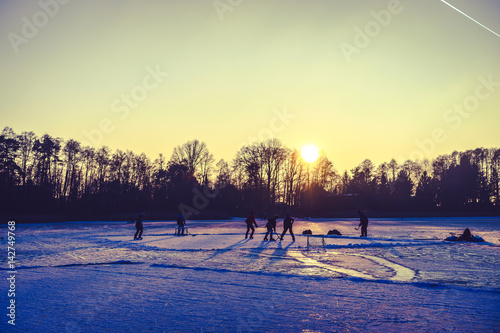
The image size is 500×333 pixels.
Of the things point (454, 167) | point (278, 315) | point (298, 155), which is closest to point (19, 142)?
point (298, 155)

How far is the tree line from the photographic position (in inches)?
2216

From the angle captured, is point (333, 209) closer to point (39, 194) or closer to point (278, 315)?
point (39, 194)

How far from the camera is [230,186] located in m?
76.1

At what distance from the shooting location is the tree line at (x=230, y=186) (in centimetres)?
5628

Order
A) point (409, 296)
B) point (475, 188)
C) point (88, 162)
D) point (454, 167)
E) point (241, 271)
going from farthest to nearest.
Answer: point (454, 167) < point (475, 188) < point (88, 162) < point (241, 271) < point (409, 296)

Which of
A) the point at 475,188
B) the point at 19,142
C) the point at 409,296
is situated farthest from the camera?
the point at 475,188

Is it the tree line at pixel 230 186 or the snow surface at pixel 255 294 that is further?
the tree line at pixel 230 186

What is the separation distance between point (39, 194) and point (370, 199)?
193ft

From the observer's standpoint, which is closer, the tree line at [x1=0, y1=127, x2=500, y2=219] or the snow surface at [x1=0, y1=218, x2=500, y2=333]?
the snow surface at [x1=0, y1=218, x2=500, y2=333]

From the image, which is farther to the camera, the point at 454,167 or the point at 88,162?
the point at 454,167

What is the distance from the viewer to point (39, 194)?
5497 cm

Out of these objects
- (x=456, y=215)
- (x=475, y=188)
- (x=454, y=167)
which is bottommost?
(x=456, y=215)

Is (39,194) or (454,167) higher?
(454,167)

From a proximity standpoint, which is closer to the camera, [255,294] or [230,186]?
[255,294]
